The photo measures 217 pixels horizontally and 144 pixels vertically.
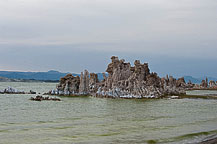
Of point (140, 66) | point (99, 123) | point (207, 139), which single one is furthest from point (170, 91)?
point (207, 139)

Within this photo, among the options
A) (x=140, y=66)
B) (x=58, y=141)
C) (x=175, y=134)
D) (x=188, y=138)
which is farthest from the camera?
(x=140, y=66)

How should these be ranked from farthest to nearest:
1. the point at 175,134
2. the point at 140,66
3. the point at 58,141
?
the point at 140,66 → the point at 175,134 → the point at 58,141

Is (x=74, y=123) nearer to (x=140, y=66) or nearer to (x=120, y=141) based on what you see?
(x=120, y=141)

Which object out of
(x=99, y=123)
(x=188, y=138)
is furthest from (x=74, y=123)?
(x=188, y=138)

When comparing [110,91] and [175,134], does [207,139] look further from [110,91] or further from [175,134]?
[110,91]

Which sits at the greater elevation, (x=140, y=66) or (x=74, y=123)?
(x=140, y=66)

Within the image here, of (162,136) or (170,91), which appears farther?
(170,91)

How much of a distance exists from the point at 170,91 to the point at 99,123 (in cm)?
5979

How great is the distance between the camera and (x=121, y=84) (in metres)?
76.2

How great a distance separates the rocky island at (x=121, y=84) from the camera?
7450 cm

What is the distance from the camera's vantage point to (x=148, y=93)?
245ft

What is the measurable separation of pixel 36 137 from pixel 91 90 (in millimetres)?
60464

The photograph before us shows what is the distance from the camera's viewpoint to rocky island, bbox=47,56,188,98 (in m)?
74.5

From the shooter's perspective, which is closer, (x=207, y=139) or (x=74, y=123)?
(x=207, y=139)
